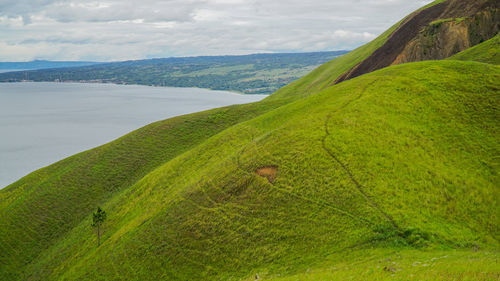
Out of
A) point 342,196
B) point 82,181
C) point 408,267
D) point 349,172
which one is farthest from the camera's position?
point 82,181

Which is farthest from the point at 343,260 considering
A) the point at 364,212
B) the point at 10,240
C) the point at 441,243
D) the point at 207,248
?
the point at 10,240

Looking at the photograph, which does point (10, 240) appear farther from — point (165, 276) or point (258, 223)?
point (258, 223)

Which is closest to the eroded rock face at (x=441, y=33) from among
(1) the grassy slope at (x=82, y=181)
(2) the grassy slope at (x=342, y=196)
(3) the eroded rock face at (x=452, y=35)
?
(3) the eroded rock face at (x=452, y=35)

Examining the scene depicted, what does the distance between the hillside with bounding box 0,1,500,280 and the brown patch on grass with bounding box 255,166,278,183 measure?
0.39 ft

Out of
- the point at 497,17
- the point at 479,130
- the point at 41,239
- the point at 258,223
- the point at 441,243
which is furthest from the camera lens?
the point at 497,17

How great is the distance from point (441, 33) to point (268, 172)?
6104 centimetres

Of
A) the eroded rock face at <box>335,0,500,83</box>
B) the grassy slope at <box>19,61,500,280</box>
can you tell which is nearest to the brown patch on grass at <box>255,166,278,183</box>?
the grassy slope at <box>19,61,500,280</box>

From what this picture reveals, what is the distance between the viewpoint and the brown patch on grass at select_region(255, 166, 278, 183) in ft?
102

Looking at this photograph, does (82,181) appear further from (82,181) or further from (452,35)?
(452,35)

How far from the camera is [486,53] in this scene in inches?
2142

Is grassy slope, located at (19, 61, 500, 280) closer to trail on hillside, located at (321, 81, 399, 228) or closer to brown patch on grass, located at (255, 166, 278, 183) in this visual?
trail on hillside, located at (321, 81, 399, 228)

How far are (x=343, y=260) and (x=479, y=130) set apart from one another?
68.2 ft

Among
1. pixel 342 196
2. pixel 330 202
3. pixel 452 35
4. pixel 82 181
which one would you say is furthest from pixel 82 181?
pixel 452 35

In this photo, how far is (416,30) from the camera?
3196 inches
